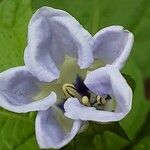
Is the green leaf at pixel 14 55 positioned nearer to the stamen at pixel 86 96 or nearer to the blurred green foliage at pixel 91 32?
the blurred green foliage at pixel 91 32

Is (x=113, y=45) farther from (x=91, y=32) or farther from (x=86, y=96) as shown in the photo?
(x=91, y=32)

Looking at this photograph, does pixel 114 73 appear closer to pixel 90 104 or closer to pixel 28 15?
pixel 90 104

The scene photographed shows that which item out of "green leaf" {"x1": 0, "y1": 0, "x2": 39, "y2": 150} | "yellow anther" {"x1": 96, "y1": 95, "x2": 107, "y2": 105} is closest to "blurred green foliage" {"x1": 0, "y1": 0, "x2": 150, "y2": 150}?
"green leaf" {"x1": 0, "y1": 0, "x2": 39, "y2": 150}

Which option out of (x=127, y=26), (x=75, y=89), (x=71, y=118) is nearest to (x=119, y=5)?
(x=127, y=26)

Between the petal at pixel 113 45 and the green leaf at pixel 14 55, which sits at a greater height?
the petal at pixel 113 45

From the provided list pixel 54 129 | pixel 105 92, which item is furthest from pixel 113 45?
pixel 54 129

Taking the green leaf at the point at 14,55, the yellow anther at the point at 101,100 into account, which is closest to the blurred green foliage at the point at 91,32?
the green leaf at the point at 14,55
